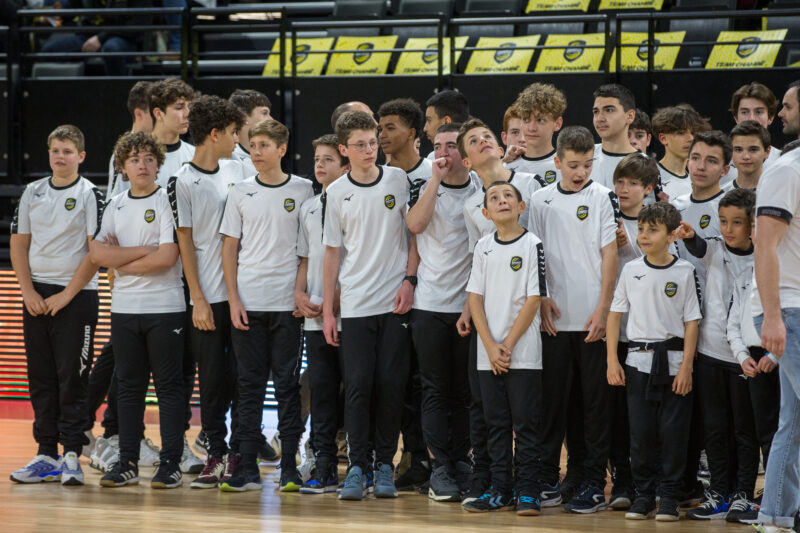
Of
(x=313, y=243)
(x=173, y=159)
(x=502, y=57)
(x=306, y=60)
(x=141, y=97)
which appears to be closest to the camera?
(x=313, y=243)

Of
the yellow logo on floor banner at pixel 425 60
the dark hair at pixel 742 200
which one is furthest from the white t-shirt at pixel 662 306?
the yellow logo on floor banner at pixel 425 60

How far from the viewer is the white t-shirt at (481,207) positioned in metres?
4.70

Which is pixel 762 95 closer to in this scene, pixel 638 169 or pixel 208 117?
pixel 638 169

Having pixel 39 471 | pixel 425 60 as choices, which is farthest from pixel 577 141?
pixel 425 60

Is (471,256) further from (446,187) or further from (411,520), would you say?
(411,520)

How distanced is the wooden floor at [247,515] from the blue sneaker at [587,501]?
55mm

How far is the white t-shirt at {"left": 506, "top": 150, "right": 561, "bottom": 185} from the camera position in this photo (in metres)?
5.06

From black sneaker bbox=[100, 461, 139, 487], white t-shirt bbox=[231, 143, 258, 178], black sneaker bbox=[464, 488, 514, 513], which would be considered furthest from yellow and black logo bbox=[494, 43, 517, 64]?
black sneaker bbox=[100, 461, 139, 487]

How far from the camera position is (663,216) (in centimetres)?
436

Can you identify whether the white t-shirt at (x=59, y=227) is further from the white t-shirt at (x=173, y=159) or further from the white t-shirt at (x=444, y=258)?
the white t-shirt at (x=444, y=258)

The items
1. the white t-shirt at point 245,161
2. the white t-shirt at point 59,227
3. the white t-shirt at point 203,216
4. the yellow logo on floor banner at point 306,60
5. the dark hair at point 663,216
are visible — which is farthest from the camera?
the yellow logo on floor banner at point 306,60

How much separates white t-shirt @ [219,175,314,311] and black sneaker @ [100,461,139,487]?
1014 mm

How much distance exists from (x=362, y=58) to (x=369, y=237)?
390 centimetres

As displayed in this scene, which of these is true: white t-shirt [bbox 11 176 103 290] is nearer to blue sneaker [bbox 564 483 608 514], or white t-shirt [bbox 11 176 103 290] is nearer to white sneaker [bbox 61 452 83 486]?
white sneaker [bbox 61 452 83 486]
